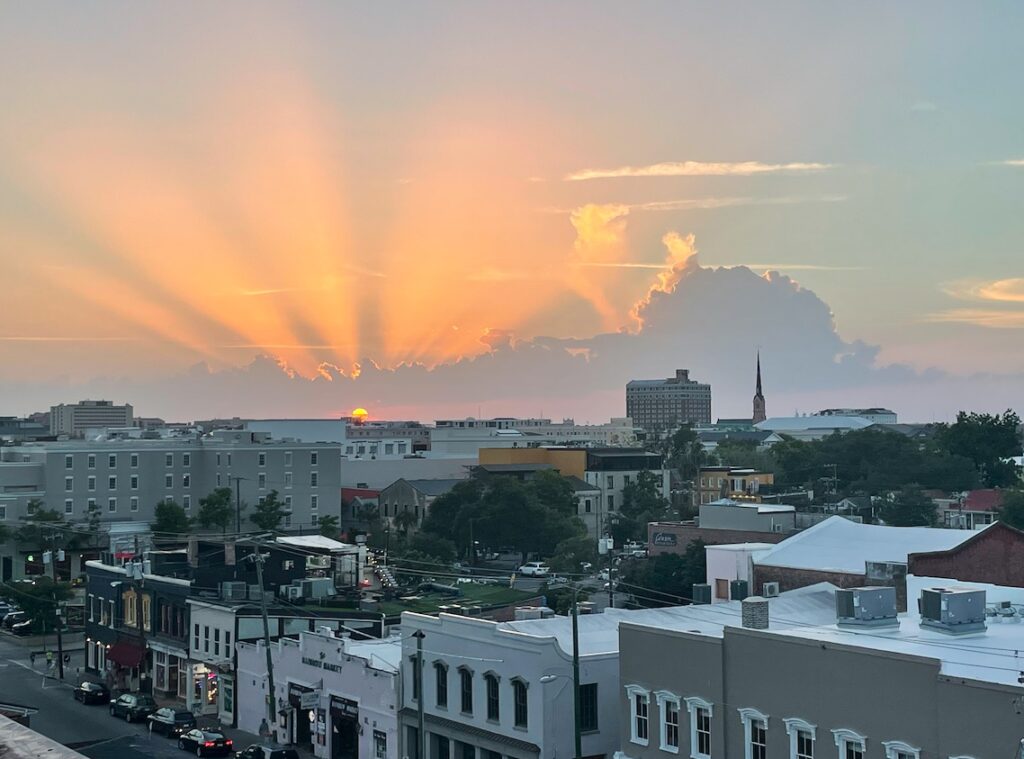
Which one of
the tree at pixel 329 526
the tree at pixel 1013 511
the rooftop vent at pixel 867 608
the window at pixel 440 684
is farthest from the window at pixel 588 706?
the tree at pixel 329 526

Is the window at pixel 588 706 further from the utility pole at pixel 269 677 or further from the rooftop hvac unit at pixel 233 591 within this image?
the rooftop hvac unit at pixel 233 591

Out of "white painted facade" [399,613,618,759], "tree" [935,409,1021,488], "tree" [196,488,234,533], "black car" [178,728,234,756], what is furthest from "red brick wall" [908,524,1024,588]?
"tree" [935,409,1021,488]

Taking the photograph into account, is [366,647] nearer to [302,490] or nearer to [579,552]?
[579,552]

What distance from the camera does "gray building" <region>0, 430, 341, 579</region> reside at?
12188cm

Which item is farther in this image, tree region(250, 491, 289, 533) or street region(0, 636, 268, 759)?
tree region(250, 491, 289, 533)

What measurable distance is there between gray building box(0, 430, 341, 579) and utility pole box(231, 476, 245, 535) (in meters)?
0.38

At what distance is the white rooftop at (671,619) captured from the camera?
41.3 metres

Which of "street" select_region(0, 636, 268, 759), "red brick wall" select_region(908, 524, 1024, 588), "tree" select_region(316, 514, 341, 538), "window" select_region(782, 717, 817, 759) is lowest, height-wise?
"street" select_region(0, 636, 268, 759)

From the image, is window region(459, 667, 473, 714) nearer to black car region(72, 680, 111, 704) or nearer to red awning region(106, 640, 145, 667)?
black car region(72, 680, 111, 704)

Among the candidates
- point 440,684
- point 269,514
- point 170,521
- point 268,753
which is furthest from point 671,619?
point 269,514

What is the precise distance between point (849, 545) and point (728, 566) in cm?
644

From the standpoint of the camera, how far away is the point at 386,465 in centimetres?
18600

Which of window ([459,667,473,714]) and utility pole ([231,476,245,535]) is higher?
utility pole ([231,476,245,535])

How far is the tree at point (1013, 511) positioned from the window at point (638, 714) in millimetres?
79555
